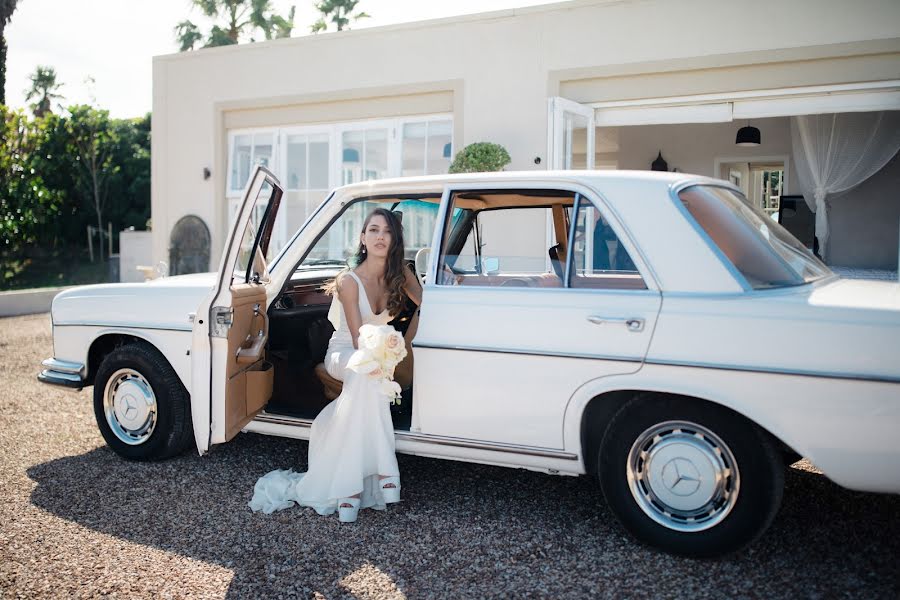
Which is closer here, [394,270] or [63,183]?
[394,270]

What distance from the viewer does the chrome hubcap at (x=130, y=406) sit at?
167 inches

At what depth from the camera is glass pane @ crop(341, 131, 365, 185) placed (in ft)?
32.6

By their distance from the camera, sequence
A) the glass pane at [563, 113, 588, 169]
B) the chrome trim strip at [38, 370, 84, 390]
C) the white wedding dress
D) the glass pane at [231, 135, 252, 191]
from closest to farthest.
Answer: the white wedding dress
the chrome trim strip at [38, 370, 84, 390]
the glass pane at [563, 113, 588, 169]
the glass pane at [231, 135, 252, 191]

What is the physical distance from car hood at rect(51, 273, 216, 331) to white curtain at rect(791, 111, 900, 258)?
7.95 m

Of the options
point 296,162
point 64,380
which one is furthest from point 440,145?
point 64,380

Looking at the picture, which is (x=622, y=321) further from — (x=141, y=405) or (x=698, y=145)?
(x=698, y=145)

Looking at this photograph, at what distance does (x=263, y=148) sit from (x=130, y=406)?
23.2ft

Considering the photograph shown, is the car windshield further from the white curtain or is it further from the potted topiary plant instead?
the white curtain

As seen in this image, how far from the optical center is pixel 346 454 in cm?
354

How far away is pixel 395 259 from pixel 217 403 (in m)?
1.17

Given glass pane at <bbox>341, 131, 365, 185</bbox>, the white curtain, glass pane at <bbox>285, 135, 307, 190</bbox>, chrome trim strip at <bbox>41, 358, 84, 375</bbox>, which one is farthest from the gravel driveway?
glass pane at <bbox>285, 135, 307, 190</bbox>

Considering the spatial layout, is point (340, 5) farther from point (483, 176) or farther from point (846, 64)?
point (483, 176)

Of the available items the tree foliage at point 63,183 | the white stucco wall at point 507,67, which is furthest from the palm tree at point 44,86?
the white stucco wall at point 507,67

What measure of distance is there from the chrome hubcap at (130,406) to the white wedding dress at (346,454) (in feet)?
3.09
